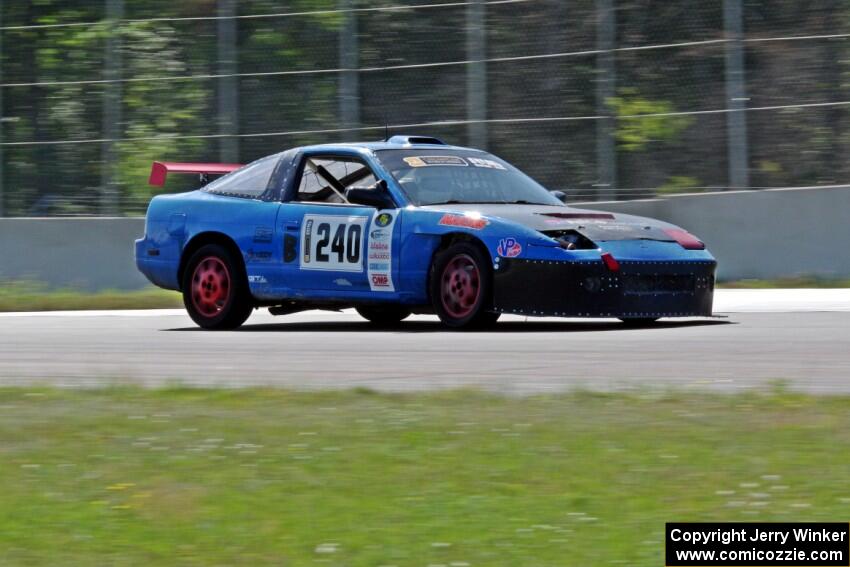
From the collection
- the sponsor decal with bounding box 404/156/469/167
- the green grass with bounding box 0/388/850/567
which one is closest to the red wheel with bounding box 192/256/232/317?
the sponsor decal with bounding box 404/156/469/167

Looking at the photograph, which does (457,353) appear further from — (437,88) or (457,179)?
(437,88)

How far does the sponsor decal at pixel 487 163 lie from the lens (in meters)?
13.3

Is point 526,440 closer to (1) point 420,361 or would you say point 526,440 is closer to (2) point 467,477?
(2) point 467,477

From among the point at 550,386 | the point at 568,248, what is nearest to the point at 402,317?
the point at 568,248

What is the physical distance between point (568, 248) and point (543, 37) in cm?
771

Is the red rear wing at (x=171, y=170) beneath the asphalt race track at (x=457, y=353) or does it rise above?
above

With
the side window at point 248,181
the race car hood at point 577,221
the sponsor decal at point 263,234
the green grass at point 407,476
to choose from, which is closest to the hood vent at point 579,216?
the race car hood at point 577,221

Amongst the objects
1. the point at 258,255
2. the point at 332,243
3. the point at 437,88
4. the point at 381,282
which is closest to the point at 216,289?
the point at 258,255

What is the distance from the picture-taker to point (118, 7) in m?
20.7

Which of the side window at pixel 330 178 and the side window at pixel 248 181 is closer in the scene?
the side window at pixel 330 178

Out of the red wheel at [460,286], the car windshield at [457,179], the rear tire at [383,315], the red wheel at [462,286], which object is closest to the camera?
the red wheel at [462,286]

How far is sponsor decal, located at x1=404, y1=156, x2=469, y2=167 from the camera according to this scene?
515 inches

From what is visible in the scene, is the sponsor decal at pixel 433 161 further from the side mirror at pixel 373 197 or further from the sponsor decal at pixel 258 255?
the sponsor decal at pixel 258 255

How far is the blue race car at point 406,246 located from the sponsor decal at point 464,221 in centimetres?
1
